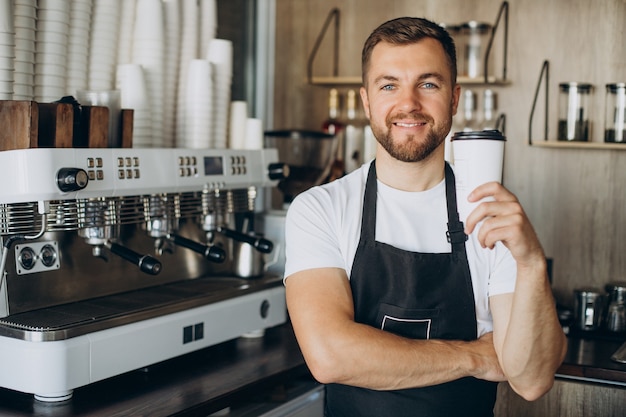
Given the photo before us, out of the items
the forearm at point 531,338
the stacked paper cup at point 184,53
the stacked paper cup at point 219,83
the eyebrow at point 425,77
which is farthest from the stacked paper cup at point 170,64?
the forearm at point 531,338

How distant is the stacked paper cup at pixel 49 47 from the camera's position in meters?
2.25

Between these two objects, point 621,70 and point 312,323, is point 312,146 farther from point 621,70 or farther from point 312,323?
point 312,323

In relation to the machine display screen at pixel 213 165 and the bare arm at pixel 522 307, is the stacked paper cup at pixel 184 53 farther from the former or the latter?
the bare arm at pixel 522 307

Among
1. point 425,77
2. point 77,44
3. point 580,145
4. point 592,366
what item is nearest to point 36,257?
point 77,44

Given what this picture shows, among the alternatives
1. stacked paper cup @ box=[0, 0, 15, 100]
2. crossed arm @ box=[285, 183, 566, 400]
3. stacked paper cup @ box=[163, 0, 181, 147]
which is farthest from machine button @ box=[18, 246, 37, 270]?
crossed arm @ box=[285, 183, 566, 400]

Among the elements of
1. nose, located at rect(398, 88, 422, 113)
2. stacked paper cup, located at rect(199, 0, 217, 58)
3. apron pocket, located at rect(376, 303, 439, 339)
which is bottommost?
apron pocket, located at rect(376, 303, 439, 339)

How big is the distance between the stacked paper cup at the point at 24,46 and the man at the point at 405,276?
0.85 meters

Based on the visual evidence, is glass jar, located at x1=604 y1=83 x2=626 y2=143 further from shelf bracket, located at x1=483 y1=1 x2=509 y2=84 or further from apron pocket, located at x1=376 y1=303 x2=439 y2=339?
apron pocket, located at x1=376 y1=303 x2=439 y2=339

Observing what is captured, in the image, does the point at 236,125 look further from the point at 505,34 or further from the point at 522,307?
the point at 522,307

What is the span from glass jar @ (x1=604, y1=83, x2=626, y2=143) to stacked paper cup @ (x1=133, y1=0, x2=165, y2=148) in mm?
1681

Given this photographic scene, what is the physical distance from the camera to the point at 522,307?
162 cm

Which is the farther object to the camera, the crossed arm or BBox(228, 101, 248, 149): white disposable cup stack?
BBox(228, 101, 248, 149): white disposable cup stack

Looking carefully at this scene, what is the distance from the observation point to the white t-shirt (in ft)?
6.03

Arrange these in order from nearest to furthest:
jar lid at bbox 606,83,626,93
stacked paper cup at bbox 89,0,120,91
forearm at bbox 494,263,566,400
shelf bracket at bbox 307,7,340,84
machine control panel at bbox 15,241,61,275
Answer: forearm at bbox 494,263,566,400
machine control panel at bbox 15,241,61,275
stacked paper cup at bbox 89,0,120,91
jar lid at bbox 606,83,626,93
shelf bracket at bbox 307,7,340,84
